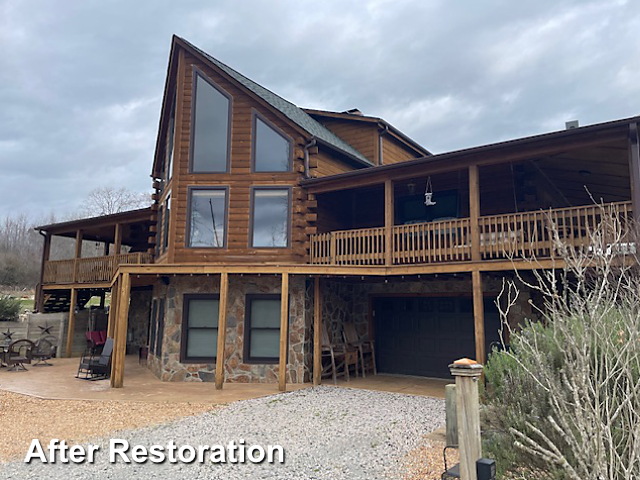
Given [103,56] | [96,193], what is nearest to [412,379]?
[103,56]

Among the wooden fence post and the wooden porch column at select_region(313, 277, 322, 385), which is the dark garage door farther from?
→ the wooden fence post

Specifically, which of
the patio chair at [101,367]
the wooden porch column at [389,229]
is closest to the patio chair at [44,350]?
the patio chair at [101,367]

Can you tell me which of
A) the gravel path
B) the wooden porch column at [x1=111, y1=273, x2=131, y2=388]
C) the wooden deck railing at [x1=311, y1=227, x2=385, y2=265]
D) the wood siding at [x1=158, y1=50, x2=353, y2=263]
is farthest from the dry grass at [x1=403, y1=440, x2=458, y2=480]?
the wooden porch column at [x1=111, y1=273, x2=131, y2=388]

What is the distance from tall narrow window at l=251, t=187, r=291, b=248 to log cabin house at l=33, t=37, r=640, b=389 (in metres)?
0.03

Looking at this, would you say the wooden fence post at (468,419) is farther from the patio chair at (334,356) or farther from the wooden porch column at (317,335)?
the patio chair at (334,356)

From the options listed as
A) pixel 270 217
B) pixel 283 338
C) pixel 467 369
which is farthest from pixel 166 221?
pixel 467 369

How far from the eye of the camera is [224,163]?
12.1 metres

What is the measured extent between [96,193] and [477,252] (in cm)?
4453

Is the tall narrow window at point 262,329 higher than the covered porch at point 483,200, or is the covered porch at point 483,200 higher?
the covered porch at point 483,200

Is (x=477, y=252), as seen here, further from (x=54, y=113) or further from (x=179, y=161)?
(x=54, y=113)

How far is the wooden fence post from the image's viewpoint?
365cm

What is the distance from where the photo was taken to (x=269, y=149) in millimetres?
12148

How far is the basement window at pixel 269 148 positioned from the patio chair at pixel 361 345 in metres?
4.67

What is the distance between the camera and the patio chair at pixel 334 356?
11.1m
